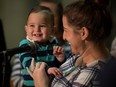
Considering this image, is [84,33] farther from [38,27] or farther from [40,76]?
[38,27]

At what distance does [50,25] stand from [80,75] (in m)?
0.63

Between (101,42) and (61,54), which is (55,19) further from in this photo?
(101,42)

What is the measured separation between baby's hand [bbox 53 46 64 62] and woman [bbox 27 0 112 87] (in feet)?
0.79

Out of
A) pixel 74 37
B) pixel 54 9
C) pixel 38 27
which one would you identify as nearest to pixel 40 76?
pixel 74 37

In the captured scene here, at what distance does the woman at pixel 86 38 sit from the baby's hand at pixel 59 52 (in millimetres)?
242

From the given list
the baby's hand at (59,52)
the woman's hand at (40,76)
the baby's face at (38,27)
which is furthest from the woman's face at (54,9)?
the woman's hand at (40,76)

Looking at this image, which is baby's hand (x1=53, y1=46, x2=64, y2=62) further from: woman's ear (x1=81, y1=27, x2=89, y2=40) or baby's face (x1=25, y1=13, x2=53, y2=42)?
woman's ear (x1=81, y1=27, x2=89, y2=40)

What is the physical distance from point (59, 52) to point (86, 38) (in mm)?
343

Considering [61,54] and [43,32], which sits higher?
[43,32]

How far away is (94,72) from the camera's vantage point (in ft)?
4.00

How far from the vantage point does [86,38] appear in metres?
Answer: 1.26

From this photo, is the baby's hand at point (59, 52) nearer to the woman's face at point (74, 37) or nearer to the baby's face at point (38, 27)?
the baby's face at point (38, 27)

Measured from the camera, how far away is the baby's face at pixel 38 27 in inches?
66.3

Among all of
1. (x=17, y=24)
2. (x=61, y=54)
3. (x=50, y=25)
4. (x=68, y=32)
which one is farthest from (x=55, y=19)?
(x=17, y=24)
